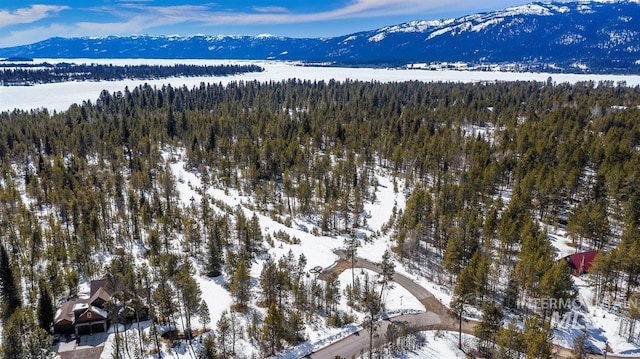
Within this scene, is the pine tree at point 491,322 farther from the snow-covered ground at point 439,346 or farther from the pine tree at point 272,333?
the pine tree at point 272,333

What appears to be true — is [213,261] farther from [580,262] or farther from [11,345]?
[580,262]

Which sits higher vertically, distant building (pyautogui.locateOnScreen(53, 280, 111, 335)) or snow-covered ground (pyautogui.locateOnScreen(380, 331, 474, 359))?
distant building (pyautogui.locateOnScreen(53, 280, 111, 335))

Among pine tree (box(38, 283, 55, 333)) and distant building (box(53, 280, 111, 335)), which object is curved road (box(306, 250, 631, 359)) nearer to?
distant building (box(53, 280, 111, 335))

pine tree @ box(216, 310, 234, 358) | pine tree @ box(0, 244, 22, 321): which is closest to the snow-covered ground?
pine tree @ box(216, 310, 234, 358)

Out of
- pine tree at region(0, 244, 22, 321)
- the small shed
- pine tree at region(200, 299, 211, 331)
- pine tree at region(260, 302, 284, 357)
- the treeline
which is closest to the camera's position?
pine tree at region(260, 302, 284, 357)

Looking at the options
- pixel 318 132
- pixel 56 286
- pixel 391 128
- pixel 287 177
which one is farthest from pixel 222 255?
pixel 391 128

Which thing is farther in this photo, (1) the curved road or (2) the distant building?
(2) the distant building
